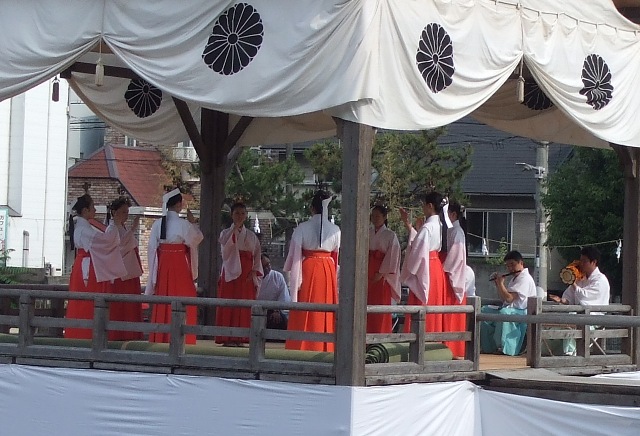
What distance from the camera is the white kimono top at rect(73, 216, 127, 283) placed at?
10.2 meters

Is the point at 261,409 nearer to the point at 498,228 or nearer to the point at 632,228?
the point at 632,228

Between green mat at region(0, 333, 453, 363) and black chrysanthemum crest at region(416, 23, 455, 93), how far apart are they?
195 centimetres

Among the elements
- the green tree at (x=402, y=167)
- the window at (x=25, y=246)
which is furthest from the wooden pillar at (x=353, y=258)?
the window at (x=25, y=246)

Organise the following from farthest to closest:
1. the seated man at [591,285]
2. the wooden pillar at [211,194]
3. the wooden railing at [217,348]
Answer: the wooden pillar at [211,194], the seated man at [591,285], the wooden railing at [217,348]

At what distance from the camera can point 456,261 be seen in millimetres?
9750

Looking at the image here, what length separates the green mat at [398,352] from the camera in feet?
26.9

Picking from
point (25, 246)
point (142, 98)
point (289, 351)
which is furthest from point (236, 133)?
point (25, 246)

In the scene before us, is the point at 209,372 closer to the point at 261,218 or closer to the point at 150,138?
the point at 150,138

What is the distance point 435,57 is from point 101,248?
3.85 meters

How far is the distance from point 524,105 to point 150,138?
13.0ft

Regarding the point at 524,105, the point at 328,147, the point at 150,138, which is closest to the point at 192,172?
the point at 328,147

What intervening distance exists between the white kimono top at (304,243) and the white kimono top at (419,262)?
627 mm

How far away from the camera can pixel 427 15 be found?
7.95 m

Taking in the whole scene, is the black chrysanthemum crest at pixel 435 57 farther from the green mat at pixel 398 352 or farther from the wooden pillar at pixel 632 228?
the wooden pillar at pixel 632 228
